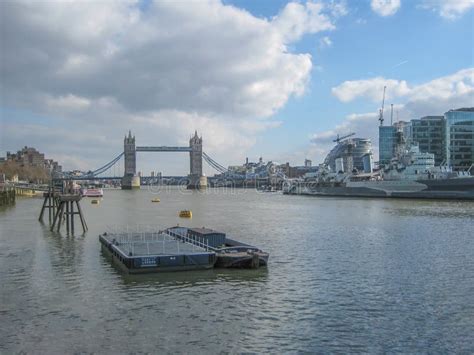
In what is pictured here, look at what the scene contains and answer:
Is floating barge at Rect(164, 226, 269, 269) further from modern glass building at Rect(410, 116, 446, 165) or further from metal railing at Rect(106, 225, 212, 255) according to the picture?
modern glass building at Rect(410, 116, 446, 165)

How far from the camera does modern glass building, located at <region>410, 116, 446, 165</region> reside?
634 feet

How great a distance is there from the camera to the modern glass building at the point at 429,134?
19312 cm

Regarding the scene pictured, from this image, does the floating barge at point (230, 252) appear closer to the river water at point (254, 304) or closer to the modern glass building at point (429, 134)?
the river water at point (254, 304)

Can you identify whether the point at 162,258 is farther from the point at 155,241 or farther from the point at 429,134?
the point at 429,134

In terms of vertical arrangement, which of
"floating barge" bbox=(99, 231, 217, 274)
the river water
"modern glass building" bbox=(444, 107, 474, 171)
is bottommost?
the river water

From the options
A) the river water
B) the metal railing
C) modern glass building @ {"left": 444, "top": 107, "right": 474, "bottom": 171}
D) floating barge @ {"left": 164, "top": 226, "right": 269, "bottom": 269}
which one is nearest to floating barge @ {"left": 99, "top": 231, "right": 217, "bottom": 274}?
the metal railing

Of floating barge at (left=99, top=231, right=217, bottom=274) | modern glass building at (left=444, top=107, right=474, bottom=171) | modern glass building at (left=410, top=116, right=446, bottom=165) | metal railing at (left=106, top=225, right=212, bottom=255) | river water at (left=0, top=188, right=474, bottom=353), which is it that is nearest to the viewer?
river water at (left=0, top=188, right=474, bottom=353)

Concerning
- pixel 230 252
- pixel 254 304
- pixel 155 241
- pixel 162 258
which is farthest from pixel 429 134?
pixel 254 304

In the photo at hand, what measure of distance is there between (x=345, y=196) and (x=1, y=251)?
116 metres

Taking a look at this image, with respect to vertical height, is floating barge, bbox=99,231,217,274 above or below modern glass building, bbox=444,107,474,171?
below

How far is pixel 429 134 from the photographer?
19475 cm

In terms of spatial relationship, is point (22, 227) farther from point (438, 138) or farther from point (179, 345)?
point (438, 138)

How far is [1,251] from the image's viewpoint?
3366cm

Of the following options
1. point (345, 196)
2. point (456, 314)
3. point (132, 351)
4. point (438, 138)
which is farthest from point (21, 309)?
point (438, 138)
